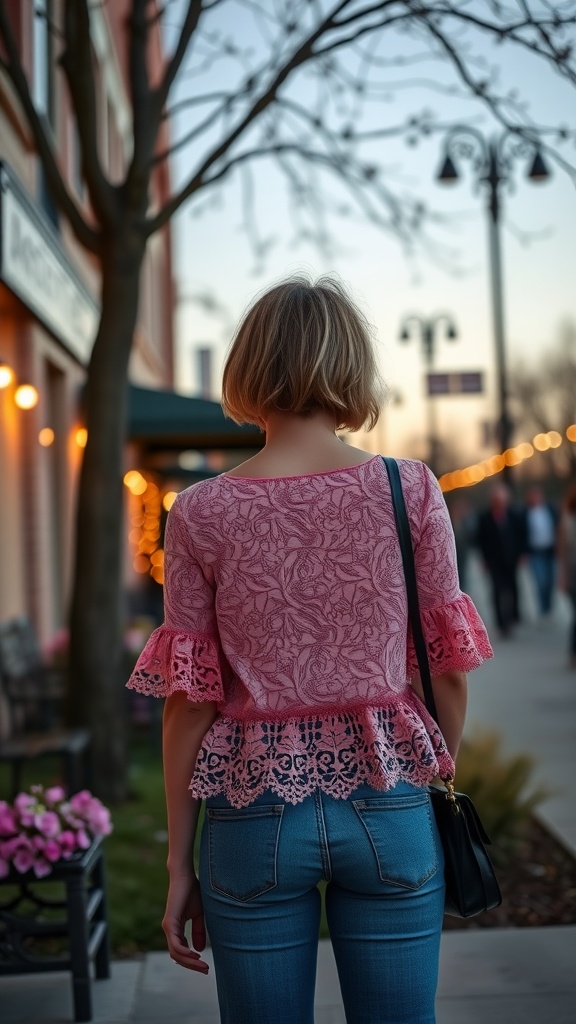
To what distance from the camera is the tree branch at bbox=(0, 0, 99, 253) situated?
260 inches

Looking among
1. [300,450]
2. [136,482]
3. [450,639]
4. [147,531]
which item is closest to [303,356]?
[300,450]

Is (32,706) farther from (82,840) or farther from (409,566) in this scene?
(409,566)

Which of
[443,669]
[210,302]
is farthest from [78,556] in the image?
[443,669]

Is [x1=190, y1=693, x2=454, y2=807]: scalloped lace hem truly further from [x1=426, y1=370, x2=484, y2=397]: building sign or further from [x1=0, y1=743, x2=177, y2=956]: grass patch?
[x1=426, y1=370, x2=484, y2=397]: building sign

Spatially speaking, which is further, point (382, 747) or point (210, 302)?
point (210, 302)

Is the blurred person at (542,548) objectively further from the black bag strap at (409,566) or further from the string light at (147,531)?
the black bag strap at (409,566)

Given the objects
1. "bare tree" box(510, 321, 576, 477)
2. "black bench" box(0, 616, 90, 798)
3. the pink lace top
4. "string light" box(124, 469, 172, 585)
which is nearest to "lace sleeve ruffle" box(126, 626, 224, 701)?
the pink lace top

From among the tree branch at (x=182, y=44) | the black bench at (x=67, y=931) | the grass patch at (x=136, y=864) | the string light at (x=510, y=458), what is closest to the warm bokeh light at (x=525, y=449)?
the string light at (x=510, y=458)

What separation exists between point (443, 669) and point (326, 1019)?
219cm

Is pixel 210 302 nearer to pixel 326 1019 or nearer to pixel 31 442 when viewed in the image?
pixel 31 442

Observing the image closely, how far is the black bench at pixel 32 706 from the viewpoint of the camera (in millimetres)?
6457

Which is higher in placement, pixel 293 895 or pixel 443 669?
Answer: pixel 443 669

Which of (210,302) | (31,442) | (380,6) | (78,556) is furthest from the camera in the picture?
(31,442)

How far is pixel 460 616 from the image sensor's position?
2.15 meters
